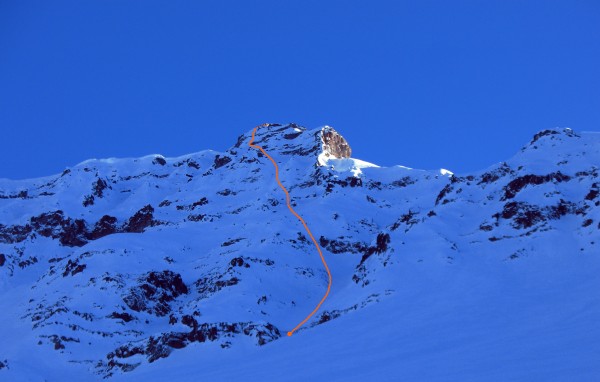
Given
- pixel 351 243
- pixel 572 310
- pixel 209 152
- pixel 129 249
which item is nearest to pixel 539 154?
pixel 351 243

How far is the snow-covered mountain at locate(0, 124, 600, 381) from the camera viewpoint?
106ft

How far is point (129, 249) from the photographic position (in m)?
81.1

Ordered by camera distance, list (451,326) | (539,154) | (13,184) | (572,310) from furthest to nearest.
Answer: (13,184), (539,154), (451,326), (572,310)

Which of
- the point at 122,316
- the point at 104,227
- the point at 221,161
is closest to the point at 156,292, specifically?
the point at 122,316

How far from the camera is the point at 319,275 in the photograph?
2923 inches

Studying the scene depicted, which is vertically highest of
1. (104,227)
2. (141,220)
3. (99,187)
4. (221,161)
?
(221,161)

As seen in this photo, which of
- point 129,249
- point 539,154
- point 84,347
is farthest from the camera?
point 129,249

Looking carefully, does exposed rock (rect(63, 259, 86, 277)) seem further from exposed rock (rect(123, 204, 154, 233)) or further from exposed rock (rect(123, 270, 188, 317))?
exposed rock (rect(123, 204, 154, 233))

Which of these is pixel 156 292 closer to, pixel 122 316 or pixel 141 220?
pixel 122 316

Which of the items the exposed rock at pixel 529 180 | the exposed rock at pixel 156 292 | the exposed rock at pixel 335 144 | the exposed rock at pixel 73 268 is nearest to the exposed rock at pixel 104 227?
the exposed rock at pixel 73 268

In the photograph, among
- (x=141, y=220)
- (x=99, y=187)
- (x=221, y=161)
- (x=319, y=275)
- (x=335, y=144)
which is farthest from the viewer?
(x=335, y=144)

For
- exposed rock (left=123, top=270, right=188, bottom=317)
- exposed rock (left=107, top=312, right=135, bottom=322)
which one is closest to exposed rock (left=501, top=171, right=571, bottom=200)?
exposed rock (left=123, top=270, right=188, bottom=317)

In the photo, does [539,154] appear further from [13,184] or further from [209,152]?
[13,184]

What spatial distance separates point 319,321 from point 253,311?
9085 millimetres
